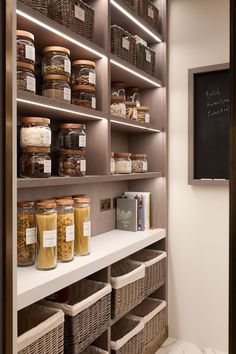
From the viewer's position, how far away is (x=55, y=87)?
167 cm

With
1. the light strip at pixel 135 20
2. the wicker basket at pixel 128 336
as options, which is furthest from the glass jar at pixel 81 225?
the light strip at pixel 135 20

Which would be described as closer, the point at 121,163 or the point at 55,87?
the point at 55,87

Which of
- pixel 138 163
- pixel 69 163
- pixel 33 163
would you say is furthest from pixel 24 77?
pixel 138 163

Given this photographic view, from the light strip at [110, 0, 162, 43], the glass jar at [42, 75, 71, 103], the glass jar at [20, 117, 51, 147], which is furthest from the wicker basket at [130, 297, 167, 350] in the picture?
the light strip at [110, 0, 162, 43]

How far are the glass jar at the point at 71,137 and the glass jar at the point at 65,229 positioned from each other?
0.29 meters

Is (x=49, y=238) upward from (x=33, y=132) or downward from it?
downward

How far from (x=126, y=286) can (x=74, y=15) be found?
155cm

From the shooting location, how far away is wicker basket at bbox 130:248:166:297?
2383mm

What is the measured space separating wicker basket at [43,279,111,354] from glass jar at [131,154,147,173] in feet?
2.89

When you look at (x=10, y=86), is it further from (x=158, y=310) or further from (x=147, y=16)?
(x=158, y=310)

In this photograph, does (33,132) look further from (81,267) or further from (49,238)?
(81,267)

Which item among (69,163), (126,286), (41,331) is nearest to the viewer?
(41,331)

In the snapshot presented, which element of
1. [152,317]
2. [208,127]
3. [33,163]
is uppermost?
[208,127]

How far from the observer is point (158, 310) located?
2.52 m
